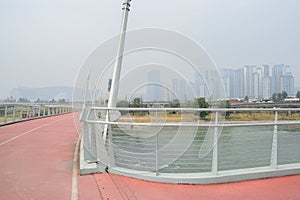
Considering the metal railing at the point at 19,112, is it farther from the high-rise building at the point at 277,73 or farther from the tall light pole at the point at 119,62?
the high-rise building at the point at 277,73

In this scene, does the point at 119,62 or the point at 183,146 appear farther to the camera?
the point at 119,62

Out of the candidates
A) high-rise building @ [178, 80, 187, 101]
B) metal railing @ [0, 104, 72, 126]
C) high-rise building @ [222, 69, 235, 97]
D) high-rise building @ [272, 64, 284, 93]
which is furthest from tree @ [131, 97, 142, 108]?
high-rise building @ [272, 64, 284, 93]

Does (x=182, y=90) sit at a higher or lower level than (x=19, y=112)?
higher

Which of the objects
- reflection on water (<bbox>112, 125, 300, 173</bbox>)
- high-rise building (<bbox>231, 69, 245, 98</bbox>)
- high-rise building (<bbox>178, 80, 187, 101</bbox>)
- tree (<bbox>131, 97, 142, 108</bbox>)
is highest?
high-rise building (<bbox>231, 69, 245, 98</bbox>)

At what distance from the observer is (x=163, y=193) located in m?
3.36

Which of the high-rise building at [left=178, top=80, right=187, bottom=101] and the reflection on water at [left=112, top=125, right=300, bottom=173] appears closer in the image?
the reflection on water at [left=112, top=125, right=300, bottom=173]

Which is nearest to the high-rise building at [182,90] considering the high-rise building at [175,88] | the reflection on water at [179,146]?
the high-rise building at [175,88]

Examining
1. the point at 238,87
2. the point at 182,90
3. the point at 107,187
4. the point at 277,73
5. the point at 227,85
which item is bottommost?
the point at 107,187

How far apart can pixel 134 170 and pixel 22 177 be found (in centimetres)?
180

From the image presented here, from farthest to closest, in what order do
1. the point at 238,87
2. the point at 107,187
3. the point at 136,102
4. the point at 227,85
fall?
the point at 238,87, the point at 227,85, the point at 136,102, the point at 107,187

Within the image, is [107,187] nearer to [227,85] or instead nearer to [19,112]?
[227,85]

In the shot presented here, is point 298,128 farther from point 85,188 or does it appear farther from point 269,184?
point 85,188

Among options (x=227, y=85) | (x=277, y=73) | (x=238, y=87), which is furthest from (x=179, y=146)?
(x=277, y=73)

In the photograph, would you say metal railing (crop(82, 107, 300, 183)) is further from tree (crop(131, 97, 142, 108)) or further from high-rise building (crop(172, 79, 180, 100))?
high-rise building (crop(172, 79, 180, 100))
